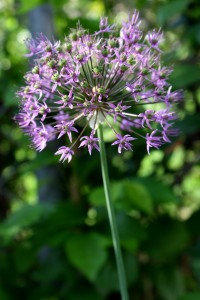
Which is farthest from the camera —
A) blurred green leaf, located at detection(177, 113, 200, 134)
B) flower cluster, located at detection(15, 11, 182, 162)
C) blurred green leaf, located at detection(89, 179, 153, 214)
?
blurred green leaf, located at detection(177, 113, 200, 134)

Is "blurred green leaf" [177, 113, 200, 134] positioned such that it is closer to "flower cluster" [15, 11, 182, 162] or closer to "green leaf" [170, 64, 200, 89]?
"green leaf" [170, 64, 200, 89]

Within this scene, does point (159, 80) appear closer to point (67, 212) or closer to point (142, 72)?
point (142, 72)

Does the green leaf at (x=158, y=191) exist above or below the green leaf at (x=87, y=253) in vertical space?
above

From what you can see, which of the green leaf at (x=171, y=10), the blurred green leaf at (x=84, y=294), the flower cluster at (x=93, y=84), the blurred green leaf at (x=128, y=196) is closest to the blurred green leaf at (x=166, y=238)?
the blurred green leaf at (x=84, y=294)

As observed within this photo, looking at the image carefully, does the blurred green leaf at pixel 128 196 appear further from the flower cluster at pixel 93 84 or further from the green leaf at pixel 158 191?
the flower cluster at pixel 93 84

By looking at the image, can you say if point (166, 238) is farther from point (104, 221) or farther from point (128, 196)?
point (128, 196)

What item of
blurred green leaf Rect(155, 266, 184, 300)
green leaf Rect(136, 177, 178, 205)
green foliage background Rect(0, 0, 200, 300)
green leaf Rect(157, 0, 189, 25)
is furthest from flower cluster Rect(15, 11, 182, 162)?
blurred green leaf Rect(155, 266, 184, 300)

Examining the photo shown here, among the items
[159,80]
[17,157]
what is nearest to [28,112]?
[159,80]
